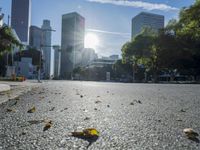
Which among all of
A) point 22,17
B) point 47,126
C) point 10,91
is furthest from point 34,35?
point 47,126

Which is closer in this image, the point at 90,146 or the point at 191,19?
the point at 90,146

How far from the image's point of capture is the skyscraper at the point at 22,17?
96550 millimetres

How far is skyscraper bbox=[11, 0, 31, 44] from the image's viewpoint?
317 ft

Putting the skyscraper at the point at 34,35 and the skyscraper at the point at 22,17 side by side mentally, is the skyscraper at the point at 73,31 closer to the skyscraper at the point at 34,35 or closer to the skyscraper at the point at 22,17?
the skyscraper at the point at 34,35

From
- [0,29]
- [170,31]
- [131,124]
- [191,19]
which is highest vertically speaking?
[170,31]

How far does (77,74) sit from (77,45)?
22798 millimetres

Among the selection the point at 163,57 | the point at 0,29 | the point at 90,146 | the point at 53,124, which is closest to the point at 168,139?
the point at 90,146

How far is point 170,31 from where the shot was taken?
183ft

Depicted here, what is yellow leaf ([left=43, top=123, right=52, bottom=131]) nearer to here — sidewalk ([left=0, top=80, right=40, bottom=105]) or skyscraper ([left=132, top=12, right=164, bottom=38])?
sidewalk ([left=0, top=80, right=40, bottom=105])

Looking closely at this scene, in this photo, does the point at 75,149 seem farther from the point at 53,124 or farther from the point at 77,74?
the point at 77,74

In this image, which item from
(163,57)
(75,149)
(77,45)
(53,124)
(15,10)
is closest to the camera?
(75,149)

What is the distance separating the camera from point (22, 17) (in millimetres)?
107625

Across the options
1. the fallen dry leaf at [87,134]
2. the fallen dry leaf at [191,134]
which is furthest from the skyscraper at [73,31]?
the fallen dry leaf at [87,134]

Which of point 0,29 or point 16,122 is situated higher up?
point 0,29
